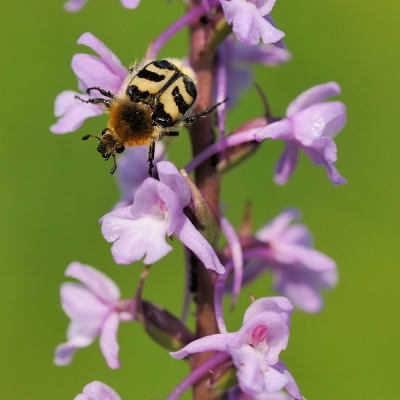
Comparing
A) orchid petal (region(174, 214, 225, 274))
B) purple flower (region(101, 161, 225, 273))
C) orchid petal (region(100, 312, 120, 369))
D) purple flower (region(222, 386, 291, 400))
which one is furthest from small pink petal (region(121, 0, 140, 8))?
purple flower (region(222, 386, 291, 400))

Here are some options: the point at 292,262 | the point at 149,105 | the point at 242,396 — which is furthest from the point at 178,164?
the point at 149,105

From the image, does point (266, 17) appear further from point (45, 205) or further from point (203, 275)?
point (45, 205)

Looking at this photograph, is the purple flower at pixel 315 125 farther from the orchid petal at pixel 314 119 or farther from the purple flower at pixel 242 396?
the purple flower at pixel 242 396

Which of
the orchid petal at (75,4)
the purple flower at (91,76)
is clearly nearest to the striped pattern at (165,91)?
the purple flower at (91,76)

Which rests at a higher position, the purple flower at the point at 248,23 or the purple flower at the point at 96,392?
the purple flower at the point at 248,23

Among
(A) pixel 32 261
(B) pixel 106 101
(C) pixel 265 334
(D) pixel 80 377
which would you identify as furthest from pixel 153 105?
(A) pixel 32 261

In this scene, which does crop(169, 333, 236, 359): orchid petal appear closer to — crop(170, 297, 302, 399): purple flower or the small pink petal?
crop(170, 297, 302, 399): purple flower

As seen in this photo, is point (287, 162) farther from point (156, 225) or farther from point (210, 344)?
point (210, 344)
